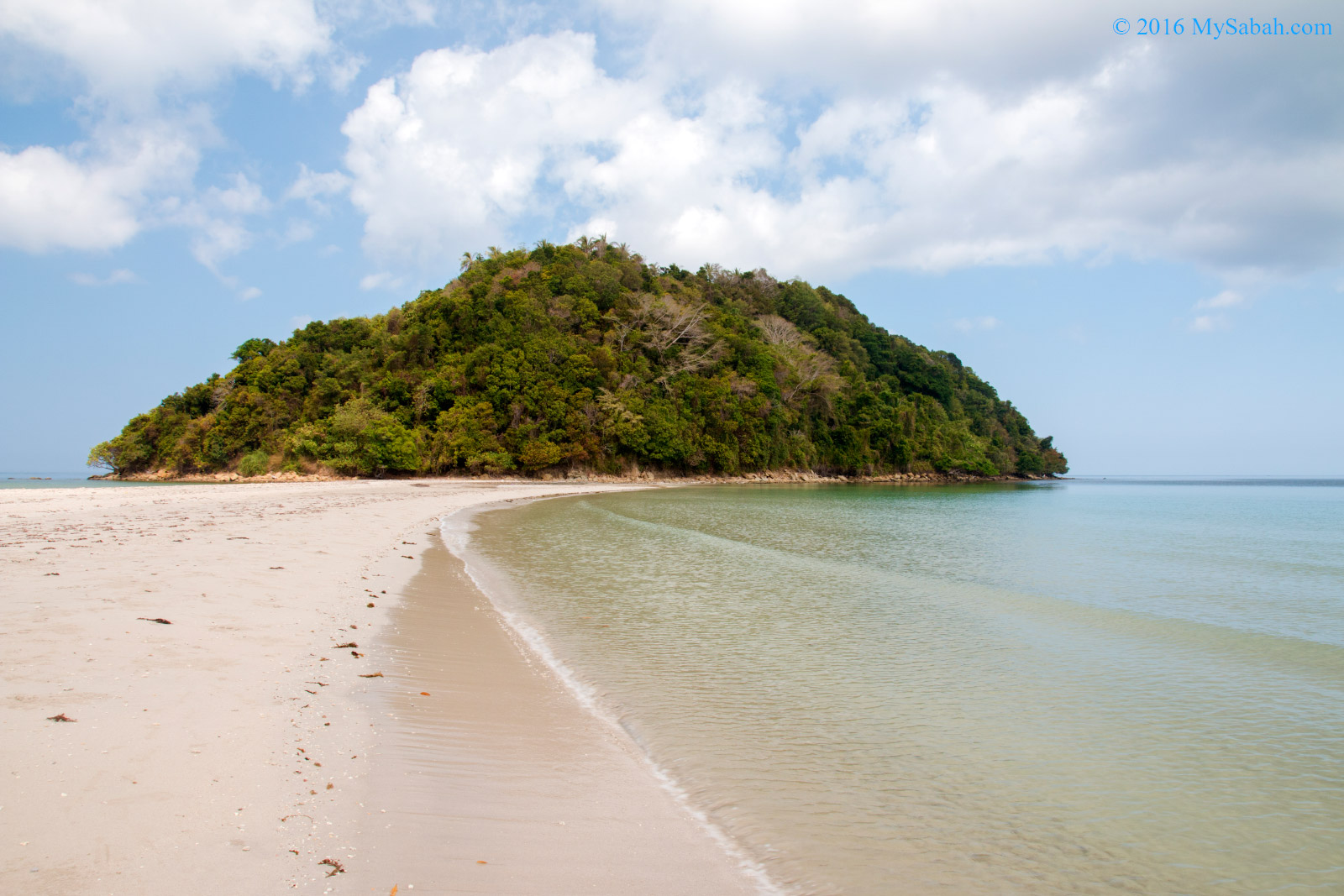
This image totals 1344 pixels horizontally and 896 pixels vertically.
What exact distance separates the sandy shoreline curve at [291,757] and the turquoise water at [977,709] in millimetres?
553

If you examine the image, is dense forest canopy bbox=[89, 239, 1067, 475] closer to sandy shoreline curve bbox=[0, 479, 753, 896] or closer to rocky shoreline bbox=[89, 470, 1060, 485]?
rocky shoreline bbox=[89, 470, 1060, 485]

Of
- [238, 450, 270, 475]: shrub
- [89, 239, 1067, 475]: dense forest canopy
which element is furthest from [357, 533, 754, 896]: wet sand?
[238, 450, 270, 475]: shrub

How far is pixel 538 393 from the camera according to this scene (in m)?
44.3

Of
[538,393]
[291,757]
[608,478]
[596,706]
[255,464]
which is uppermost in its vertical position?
[538,393]

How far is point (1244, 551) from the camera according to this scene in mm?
15242

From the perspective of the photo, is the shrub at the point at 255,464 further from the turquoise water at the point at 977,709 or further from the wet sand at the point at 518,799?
the wet sand at the point at 518,799

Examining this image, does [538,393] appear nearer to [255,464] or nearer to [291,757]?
[255,464]

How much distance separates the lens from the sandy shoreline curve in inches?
92.4

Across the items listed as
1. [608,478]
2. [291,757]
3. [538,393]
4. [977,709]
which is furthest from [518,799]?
[608,478]

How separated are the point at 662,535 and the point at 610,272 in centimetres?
4247

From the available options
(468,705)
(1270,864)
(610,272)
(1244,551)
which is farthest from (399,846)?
(610,272)

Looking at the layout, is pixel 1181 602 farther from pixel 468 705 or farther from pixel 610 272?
pixel 610 272

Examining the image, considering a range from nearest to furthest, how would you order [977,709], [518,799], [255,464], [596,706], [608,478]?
1. [518,799]
2. [596,706]
3. [977,709]
4. [255,464]
5. [608,478]

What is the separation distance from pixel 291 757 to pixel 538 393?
1654 inches
